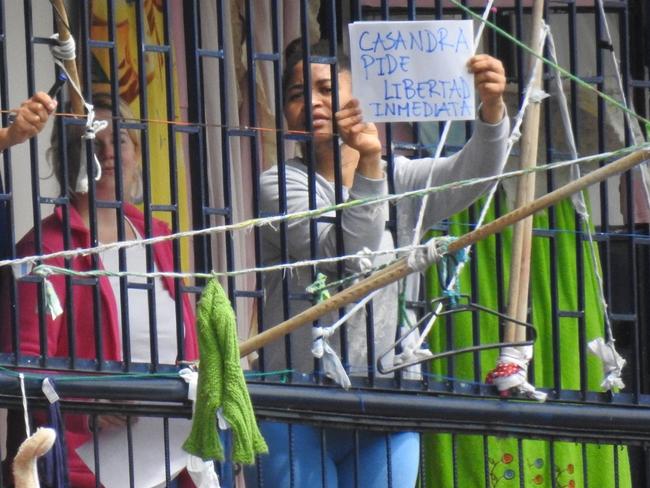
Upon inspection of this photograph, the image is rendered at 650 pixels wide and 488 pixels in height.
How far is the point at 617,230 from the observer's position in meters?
8.09

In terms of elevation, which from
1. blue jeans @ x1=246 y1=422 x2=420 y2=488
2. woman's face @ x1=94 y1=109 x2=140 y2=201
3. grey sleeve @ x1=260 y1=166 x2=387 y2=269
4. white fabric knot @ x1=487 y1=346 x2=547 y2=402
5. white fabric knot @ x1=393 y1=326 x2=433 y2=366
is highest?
woman's face @ x1=94 y1=109 x2=140 y2=201

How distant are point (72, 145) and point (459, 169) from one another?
1.29 metres

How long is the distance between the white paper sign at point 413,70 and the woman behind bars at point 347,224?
0.22 feet

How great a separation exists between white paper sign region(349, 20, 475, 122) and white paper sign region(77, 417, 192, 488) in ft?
4.05

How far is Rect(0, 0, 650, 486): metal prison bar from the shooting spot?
19.4 feet

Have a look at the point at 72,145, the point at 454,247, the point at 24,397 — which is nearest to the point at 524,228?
the point at 454,247

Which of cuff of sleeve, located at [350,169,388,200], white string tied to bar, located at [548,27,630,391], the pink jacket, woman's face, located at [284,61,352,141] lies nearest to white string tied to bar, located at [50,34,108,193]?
the pink jacket

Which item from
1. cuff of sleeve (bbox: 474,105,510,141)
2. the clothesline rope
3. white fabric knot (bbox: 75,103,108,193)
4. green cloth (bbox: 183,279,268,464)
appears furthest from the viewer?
cuff of sleeve (bbox: 474,105,510,141)

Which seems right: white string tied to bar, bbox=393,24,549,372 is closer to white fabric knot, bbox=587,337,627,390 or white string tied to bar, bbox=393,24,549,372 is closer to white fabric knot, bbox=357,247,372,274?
white fabric knot, bbox=357,247,372,274

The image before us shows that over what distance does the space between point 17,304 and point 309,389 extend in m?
0.99

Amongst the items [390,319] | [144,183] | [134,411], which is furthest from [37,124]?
[390,319]

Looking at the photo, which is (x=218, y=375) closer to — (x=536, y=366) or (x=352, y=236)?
(x=352, y=236)

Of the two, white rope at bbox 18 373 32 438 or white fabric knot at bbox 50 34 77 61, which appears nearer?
white rope at bbox 18 373 32 438

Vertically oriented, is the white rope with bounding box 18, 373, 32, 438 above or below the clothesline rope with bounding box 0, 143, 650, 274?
below
